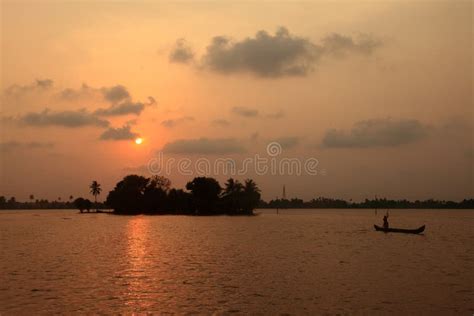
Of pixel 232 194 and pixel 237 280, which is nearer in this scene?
pixel 237 280

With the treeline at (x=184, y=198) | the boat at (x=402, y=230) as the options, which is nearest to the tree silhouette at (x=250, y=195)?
the treeline at (x=184, y=198)

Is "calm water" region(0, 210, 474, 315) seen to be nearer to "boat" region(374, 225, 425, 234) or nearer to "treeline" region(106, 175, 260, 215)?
"boat" region(374, 225, 425, 234)

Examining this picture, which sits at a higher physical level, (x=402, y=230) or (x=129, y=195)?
(x=129, y=195)

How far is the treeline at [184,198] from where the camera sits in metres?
149

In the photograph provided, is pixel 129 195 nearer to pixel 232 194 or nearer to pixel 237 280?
pixel 232 194

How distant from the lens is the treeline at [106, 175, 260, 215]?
490ft

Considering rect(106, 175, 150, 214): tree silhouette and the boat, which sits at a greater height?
rect(106, 175, 150, 214): tree silhouette

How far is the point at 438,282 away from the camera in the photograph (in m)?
30.5

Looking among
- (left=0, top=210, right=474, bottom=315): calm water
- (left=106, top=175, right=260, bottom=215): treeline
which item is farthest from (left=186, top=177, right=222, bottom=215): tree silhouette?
(left=0, top=210, right=474, bottom=315): calm water

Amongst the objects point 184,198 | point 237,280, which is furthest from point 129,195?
point 237,280

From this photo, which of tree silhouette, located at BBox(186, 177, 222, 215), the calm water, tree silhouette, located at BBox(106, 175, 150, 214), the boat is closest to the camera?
the calm water

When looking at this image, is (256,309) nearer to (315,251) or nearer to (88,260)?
(88,260)

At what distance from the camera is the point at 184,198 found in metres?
162

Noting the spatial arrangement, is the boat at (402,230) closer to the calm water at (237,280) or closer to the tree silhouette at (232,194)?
the calm water at (237,280)
